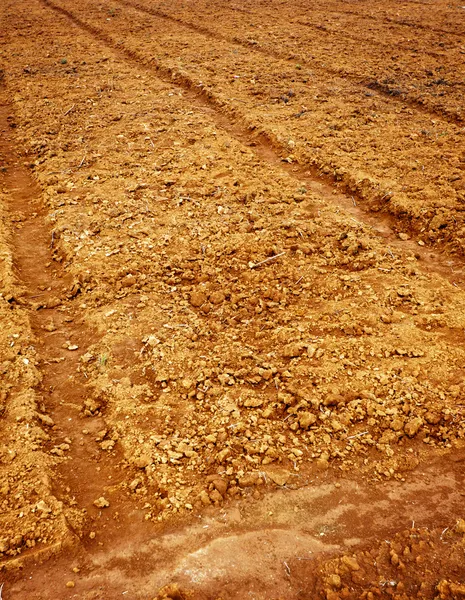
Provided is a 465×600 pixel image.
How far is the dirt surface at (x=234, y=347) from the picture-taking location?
102 inches

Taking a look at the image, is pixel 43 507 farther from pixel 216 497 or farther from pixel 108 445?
pixel 216 497

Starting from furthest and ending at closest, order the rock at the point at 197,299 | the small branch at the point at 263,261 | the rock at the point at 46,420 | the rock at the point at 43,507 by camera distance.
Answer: the small branch at the point at 263,261 → the rock at the point at 197,299 → the rock at the point at 46,420 → the rock at the point at 43,507

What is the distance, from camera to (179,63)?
10.5 m

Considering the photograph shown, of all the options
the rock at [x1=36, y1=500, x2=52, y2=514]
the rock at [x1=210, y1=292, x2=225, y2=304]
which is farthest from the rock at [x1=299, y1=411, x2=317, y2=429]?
the rock at [x1=36, y1=500, x2=52, y2=514]

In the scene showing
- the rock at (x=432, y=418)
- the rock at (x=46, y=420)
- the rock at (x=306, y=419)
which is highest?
the rock at (x=432, y=418)

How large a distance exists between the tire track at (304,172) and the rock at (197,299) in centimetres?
210

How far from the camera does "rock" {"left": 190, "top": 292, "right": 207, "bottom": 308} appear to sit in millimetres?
4355

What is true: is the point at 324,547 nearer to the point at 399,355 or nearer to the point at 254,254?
the point at 399,355

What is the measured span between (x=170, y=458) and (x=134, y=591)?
0.78 metres

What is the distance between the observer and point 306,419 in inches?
127

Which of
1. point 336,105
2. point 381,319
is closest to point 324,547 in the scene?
point 381,319

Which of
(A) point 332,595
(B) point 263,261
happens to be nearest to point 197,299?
(B) point 263,261

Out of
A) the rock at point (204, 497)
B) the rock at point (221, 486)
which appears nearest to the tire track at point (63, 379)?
the rock at point (204, 497)

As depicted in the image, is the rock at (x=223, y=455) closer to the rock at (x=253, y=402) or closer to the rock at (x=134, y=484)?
the rock at (x=253, y=402)
